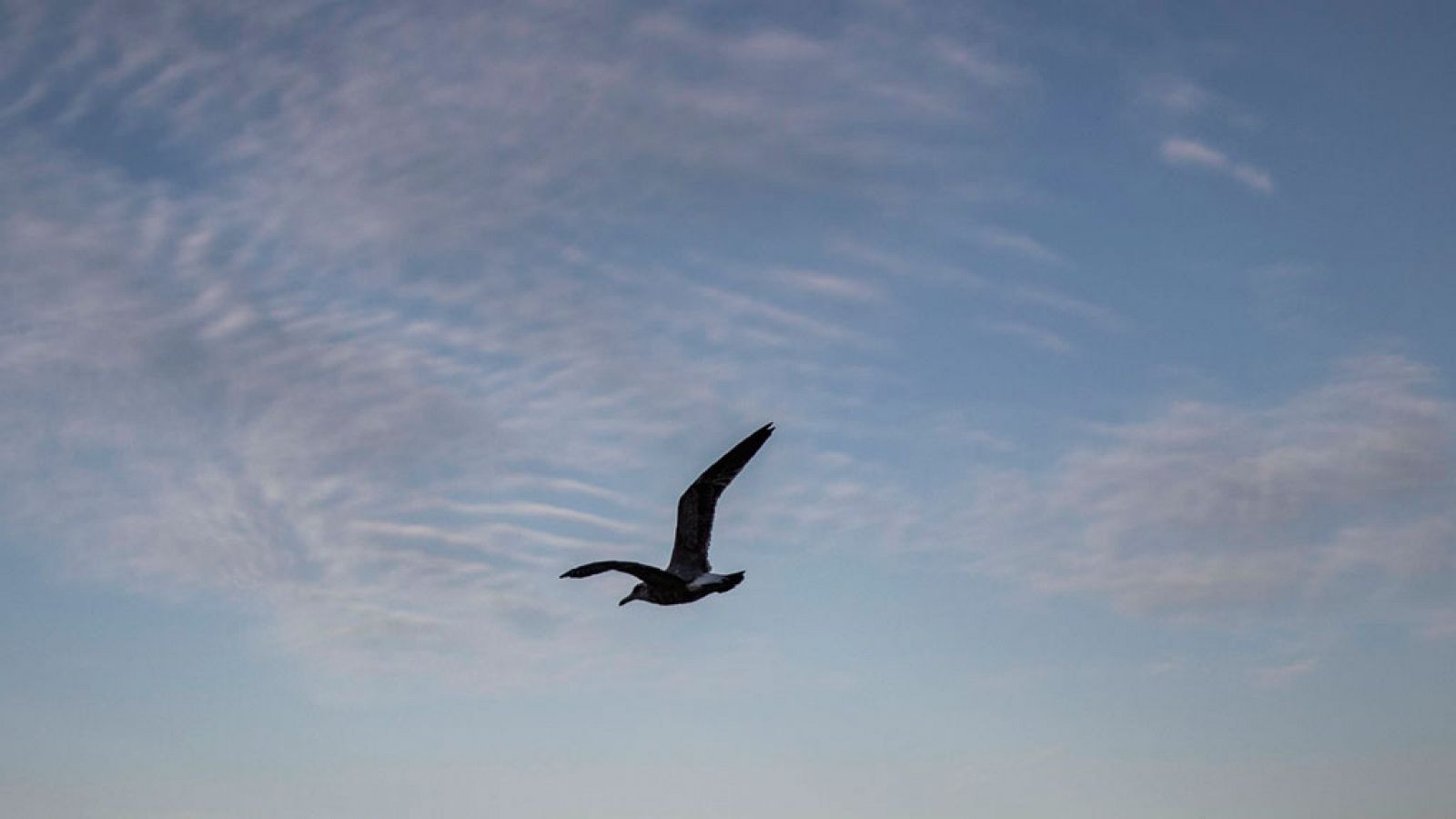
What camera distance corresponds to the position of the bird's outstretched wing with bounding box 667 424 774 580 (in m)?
42.8

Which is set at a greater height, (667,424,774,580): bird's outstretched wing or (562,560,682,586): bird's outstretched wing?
(667,424,774,580): bird's outstretched wing

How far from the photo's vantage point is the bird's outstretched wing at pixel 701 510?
42781 mm

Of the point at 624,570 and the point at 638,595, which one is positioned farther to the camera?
the point at 638,595

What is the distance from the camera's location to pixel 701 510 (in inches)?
1688

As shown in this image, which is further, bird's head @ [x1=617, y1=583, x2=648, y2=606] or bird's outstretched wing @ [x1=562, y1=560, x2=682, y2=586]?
bird's head @ [x1=617, y1=583, x2=648, y2=606]

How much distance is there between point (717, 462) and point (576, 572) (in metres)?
A: 7.98

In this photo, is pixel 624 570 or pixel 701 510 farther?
pixel 701 510

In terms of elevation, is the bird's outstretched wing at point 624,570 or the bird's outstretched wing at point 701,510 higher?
the bird's outstretched wing at point 701,510

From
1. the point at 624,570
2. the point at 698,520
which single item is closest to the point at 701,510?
the point at 698,520

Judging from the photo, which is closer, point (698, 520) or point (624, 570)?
point (624, 570)

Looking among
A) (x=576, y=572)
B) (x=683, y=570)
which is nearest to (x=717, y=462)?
(x=683, y=570)

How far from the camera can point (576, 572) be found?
36281mm

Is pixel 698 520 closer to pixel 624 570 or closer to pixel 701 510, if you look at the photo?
pixel 701 510

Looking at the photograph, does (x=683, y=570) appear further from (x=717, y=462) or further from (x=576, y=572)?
(x=576, y=572)
